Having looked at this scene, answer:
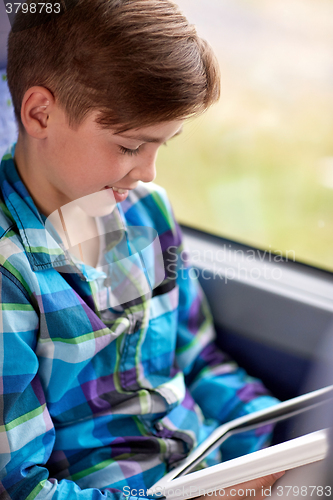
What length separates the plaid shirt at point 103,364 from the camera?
1.92 feet

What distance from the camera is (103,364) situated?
0.70m

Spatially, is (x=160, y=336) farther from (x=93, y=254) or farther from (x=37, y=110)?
(x=37, y=110)

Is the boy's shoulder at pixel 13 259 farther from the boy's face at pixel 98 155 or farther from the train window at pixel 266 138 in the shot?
the train window at pixel 266 138

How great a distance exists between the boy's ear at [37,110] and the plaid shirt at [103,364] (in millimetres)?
91

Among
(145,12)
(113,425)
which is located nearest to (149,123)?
(145,12)

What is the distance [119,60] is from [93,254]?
30cm

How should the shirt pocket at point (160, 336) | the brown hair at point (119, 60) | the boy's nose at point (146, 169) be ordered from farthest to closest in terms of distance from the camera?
the shirt pocket at point (160, 336)
the boy's nose at point (146, 169)
the brown hair at point (119, 60)

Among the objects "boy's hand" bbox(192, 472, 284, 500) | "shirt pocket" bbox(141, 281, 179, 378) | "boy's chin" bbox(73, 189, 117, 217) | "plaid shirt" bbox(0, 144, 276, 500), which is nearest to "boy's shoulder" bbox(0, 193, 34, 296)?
"plaid shirt" bbox(0, 144, 276, 500)

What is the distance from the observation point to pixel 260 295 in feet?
3.00

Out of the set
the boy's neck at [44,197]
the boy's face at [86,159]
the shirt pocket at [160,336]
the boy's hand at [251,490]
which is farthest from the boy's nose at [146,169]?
the boy's hand at [251,490]

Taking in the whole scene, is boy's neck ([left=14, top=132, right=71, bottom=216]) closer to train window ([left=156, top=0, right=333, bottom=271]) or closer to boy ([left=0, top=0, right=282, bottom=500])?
boy ([left=0, top=0, right=282, bottom=500])

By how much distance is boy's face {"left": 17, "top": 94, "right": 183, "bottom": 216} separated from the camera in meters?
0.57

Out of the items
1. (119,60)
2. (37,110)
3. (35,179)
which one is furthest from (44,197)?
(119,60)

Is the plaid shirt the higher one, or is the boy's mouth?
the boy's mouth
